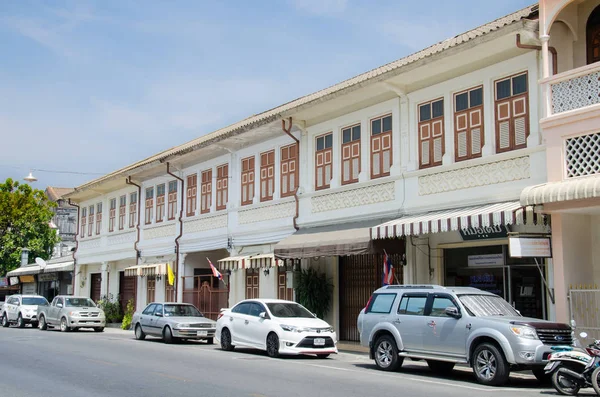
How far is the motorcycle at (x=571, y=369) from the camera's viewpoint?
1127cm

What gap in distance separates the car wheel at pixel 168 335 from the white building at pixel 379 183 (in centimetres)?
320

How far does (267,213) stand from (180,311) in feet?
14.8

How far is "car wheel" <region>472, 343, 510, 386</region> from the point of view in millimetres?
12453

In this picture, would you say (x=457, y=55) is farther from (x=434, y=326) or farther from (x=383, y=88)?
(x=434, y=326)

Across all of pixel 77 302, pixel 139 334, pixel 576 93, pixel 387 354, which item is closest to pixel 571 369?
pixel 387 354

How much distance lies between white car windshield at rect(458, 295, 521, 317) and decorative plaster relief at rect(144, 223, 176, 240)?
19200 millimetres

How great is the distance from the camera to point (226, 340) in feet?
66.6

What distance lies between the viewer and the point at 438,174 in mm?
18328

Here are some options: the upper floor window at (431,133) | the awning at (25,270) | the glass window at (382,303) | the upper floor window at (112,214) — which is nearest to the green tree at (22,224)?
the awning at (25,270)

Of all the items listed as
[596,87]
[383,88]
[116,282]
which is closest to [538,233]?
[596,87]

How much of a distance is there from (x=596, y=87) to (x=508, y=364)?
6.04 meters

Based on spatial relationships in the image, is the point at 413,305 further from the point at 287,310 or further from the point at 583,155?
the point at 287,310

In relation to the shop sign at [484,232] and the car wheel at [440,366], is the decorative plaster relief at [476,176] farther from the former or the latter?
the car wheel at [440,366]

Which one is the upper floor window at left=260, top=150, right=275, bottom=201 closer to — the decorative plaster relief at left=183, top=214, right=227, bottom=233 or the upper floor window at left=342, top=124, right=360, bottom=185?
the decorative plaster relief at left=183, top=214, right=227, bottom=233
